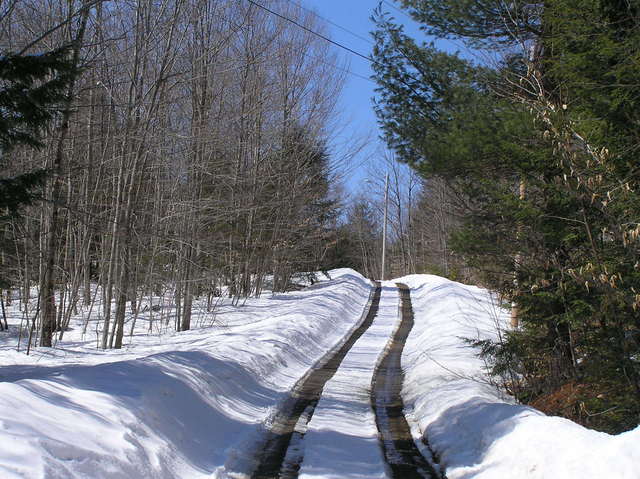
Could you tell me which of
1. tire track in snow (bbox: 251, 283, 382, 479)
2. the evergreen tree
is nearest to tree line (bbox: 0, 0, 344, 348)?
the evergreen tree

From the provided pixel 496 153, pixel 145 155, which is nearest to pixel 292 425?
pixel 496 153

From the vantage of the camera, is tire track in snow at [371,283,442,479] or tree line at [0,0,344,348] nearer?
tire track in snow at [371,283,442,479]

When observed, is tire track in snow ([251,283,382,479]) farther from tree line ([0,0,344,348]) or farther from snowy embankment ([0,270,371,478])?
tree line ([0,0,344,348])

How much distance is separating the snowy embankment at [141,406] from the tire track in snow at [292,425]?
0.90 feet

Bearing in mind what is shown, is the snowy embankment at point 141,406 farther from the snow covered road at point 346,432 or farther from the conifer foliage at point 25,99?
the conifer foliage at point 25,99

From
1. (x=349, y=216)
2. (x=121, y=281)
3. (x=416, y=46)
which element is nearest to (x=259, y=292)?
(x=121, y=281)

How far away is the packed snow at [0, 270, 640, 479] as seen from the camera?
4996mm

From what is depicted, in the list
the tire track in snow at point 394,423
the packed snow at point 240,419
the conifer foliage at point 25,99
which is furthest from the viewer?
the conifer foliage at point 25,99

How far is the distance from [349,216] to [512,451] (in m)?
58.2

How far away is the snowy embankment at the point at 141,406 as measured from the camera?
16.1ft

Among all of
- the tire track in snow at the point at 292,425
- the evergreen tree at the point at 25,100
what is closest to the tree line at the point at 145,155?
the evergreen tree at the point at 25,100

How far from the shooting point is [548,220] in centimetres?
938

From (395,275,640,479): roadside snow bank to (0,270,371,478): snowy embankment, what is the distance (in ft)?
8.25

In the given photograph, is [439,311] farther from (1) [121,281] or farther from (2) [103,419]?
(2) [103,419]
